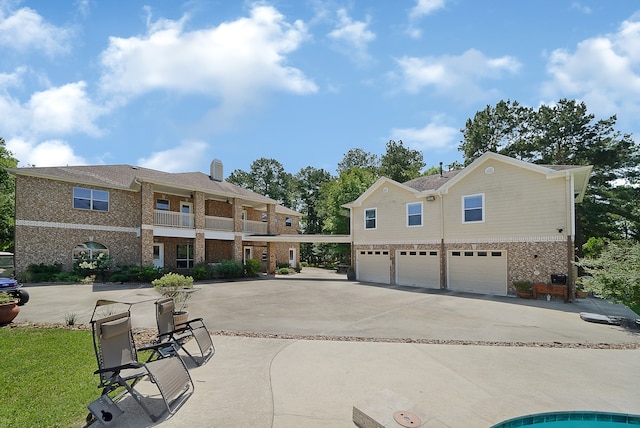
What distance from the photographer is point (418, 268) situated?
18656 mm

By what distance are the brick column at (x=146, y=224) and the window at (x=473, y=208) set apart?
18387 mm

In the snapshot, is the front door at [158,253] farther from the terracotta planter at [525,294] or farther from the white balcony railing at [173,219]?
the terracotta planter at [525,294]

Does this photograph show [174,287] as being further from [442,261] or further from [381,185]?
[381,185]

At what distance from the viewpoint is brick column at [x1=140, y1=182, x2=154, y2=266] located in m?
18.8

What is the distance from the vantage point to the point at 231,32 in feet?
31.1

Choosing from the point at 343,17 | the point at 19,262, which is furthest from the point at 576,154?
the point at 19,262

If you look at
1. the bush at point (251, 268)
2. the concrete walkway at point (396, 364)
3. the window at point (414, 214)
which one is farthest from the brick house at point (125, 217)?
the window at point (414, 214)

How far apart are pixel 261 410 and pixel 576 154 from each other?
3054 cm

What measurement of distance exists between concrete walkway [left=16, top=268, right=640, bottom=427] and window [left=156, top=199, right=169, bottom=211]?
1150 cm

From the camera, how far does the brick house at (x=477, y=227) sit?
46.0 ft

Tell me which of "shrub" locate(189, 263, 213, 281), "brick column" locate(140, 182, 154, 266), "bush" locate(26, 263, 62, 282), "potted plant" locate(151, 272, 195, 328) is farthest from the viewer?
"shrub" locate(189, 263, 213, 281)

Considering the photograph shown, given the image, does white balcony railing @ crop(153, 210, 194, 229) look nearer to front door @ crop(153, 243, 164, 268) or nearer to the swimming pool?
A: front door @ crop(153, 243, 164, 268)

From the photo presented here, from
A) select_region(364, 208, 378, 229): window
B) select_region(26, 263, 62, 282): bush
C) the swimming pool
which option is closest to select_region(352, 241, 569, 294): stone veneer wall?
select_region(364, 208, 378, 229): window

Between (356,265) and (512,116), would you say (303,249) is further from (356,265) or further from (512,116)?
(512,116)
